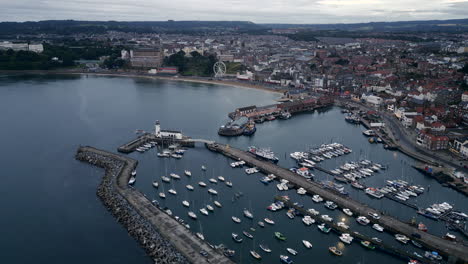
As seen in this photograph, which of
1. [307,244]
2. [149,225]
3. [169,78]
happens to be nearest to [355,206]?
[307,244]

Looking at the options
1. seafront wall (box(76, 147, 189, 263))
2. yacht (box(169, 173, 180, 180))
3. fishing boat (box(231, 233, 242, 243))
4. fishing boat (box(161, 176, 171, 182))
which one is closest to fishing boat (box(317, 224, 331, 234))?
fishing boat (box(231, 233, 242, 243))

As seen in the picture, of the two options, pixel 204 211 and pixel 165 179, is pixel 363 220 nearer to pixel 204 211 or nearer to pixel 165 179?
pixel 204 211

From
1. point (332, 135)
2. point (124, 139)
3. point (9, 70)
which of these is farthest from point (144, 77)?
point (332, 135)

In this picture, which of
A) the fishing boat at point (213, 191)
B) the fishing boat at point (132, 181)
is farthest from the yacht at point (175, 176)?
the fishing boat at point (213, 191)

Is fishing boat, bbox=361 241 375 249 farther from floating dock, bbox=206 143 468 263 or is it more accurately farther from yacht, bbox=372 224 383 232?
floating dock, bbox=206 143 468 263

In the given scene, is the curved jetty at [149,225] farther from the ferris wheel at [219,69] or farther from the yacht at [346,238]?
the ferris wheel at [219,69]

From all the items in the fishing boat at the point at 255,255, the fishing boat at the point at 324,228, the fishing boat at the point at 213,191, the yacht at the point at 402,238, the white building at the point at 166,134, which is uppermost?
the white building at the point at 166,134
